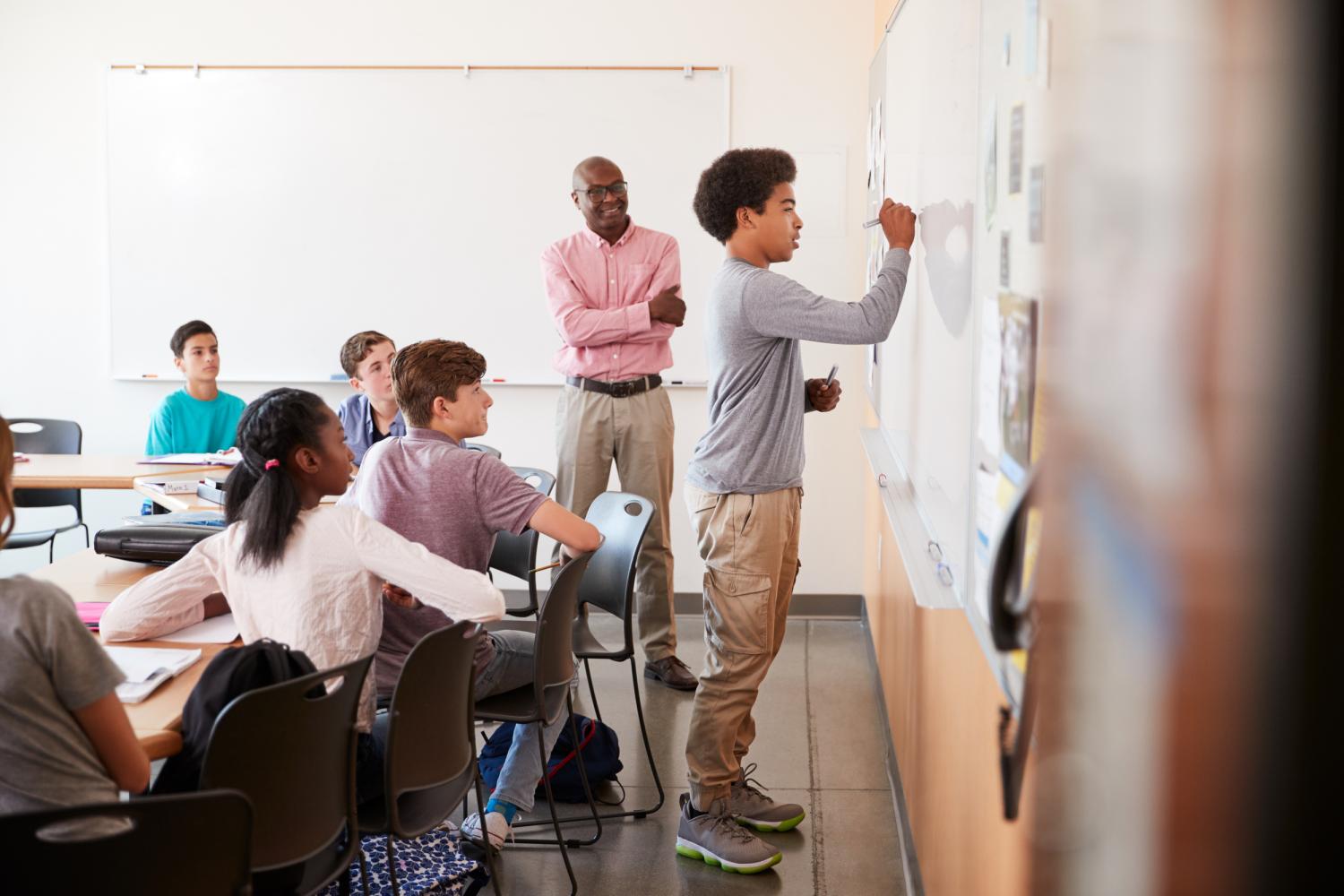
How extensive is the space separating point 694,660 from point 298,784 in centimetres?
282

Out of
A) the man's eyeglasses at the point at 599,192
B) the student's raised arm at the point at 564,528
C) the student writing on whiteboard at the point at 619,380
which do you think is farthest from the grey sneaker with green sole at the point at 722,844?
the man's eyeglasses at the point at 599,192

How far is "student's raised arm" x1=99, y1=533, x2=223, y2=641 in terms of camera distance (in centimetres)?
221

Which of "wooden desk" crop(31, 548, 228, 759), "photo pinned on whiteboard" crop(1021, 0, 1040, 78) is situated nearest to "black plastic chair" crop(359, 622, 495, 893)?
"wooden desk" crop(31, 548, 228, 759)

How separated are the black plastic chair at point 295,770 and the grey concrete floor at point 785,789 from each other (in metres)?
0.91

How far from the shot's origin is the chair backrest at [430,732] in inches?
81.9

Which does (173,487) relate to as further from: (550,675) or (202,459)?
(550,675)

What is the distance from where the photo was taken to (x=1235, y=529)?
0.29 m

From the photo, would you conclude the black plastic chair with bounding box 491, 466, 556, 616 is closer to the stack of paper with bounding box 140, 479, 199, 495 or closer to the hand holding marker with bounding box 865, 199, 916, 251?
the stack of paper with bounding box 140, 479, 199, 495

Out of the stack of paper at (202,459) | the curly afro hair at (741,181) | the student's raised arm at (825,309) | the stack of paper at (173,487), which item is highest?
the curly afro hair at (741,181)

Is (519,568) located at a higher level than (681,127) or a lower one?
lower

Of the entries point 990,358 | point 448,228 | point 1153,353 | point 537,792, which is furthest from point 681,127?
point 1153,353

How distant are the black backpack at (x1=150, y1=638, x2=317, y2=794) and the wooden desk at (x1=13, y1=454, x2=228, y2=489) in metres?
2.34

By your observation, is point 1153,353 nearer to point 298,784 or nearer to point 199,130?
point 298,784

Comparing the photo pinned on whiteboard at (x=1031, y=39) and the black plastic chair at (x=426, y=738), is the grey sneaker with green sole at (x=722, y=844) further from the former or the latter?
the photo pinned on whiteboard at (x=1031, y=39)
